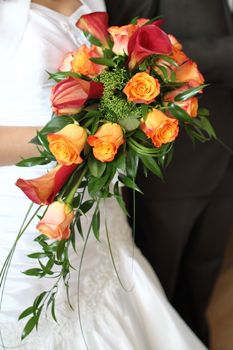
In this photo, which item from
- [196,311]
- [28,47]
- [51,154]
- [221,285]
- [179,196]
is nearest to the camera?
[51,154]

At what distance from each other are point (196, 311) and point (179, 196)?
53cm

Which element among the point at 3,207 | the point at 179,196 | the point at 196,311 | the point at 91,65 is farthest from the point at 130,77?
the point at 196,311

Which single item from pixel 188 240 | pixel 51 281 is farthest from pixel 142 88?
Answer: pixel 188 240

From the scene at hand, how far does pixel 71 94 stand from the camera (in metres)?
0.64

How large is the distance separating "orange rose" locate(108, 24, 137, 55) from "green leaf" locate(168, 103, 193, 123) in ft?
0.36

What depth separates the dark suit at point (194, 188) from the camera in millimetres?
1125

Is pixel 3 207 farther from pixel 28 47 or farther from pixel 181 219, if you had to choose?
pixel 181 219

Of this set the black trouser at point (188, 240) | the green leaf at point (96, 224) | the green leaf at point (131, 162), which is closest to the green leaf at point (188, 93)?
the green leaf at point (131, 162)

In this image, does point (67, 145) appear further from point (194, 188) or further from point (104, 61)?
point (194, 188)

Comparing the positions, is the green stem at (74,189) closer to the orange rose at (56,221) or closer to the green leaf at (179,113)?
the orange rose at (56,221)

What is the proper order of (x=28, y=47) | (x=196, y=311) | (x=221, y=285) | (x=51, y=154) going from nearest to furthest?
(x=51, y=154), (x=28, y=47), (x=196, y=311), (x=221, y=285)

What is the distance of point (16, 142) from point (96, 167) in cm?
24

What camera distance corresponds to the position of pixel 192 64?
714 mm

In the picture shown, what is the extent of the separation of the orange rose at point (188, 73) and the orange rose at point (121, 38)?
0.09 metres
